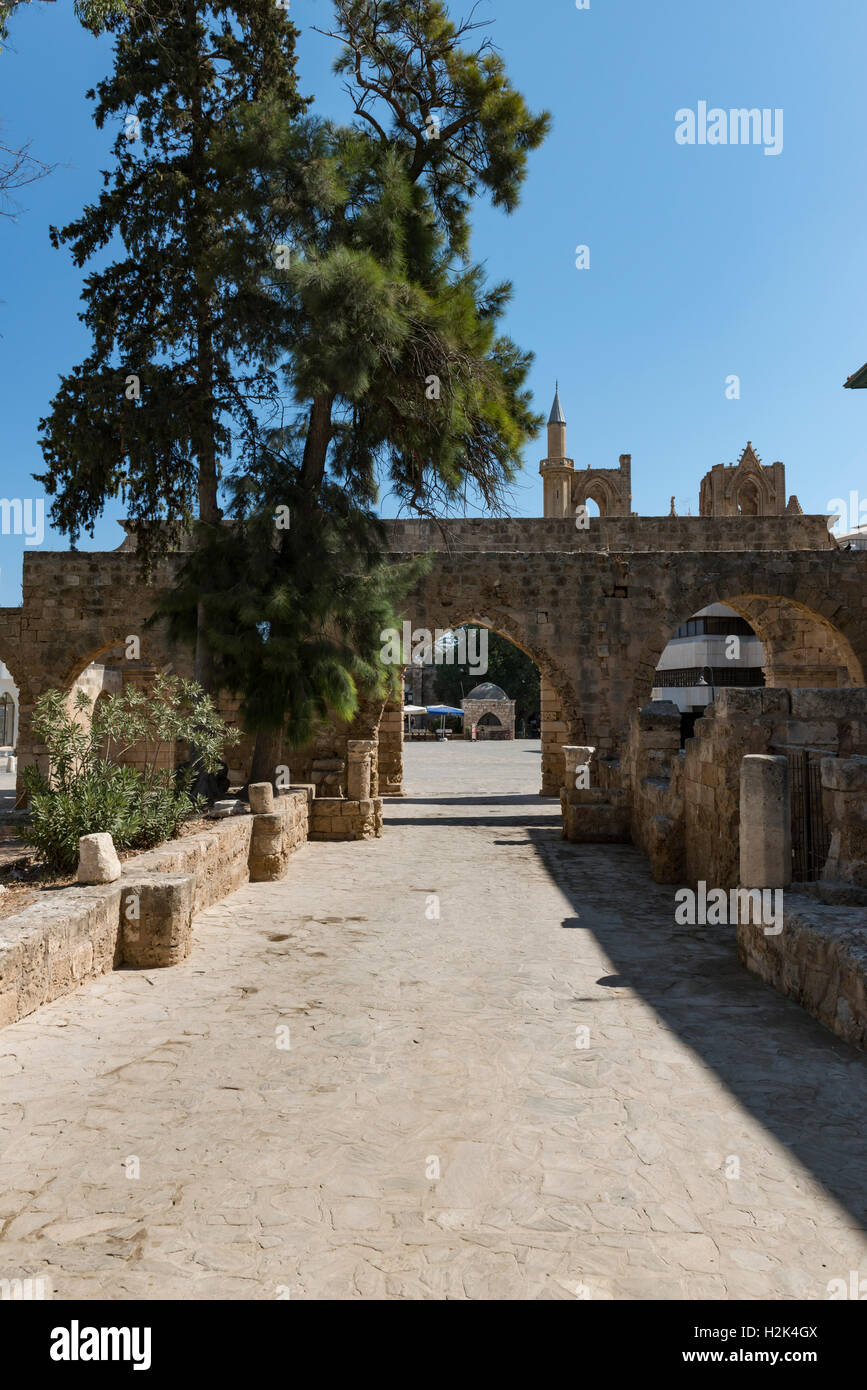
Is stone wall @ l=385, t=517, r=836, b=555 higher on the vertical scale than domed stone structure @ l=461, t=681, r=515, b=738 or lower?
higher

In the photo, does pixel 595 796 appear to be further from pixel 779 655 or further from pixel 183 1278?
pixel 183 1278

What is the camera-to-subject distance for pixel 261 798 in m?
8.92

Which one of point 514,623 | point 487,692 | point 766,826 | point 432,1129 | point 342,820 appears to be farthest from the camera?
point 487,692

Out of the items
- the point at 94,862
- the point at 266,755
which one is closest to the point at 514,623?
the point at 266,755

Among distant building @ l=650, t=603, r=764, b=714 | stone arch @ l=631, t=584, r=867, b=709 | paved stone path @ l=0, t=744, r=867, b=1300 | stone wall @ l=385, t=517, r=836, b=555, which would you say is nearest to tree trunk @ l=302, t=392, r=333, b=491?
paved stone path @ l=0, t=744, r=867, b=1300

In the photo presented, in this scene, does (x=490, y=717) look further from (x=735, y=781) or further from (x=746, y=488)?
(x=735, y=781)

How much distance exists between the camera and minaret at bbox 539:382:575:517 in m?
30.1

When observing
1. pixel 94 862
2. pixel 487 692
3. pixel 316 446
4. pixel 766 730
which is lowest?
pixel 94 862

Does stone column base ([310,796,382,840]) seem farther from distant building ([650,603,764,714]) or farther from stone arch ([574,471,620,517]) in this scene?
distant building ([650,603,764,714])

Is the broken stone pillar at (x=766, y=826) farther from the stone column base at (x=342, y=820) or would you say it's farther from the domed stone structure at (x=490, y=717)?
the domed stone structure at (x=490, y=717)

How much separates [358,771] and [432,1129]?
8.77 m

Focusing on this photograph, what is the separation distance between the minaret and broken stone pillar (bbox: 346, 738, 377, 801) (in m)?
18.6

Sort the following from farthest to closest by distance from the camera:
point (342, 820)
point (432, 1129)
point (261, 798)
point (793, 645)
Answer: point (793, 645)
point (342, 820)
point (261, 798)
point (432, 1129)

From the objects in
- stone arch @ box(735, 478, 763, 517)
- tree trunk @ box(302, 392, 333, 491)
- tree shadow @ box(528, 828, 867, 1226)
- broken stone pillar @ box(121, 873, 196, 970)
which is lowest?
tree shadow @ box(528, 828, 867, 1226)
